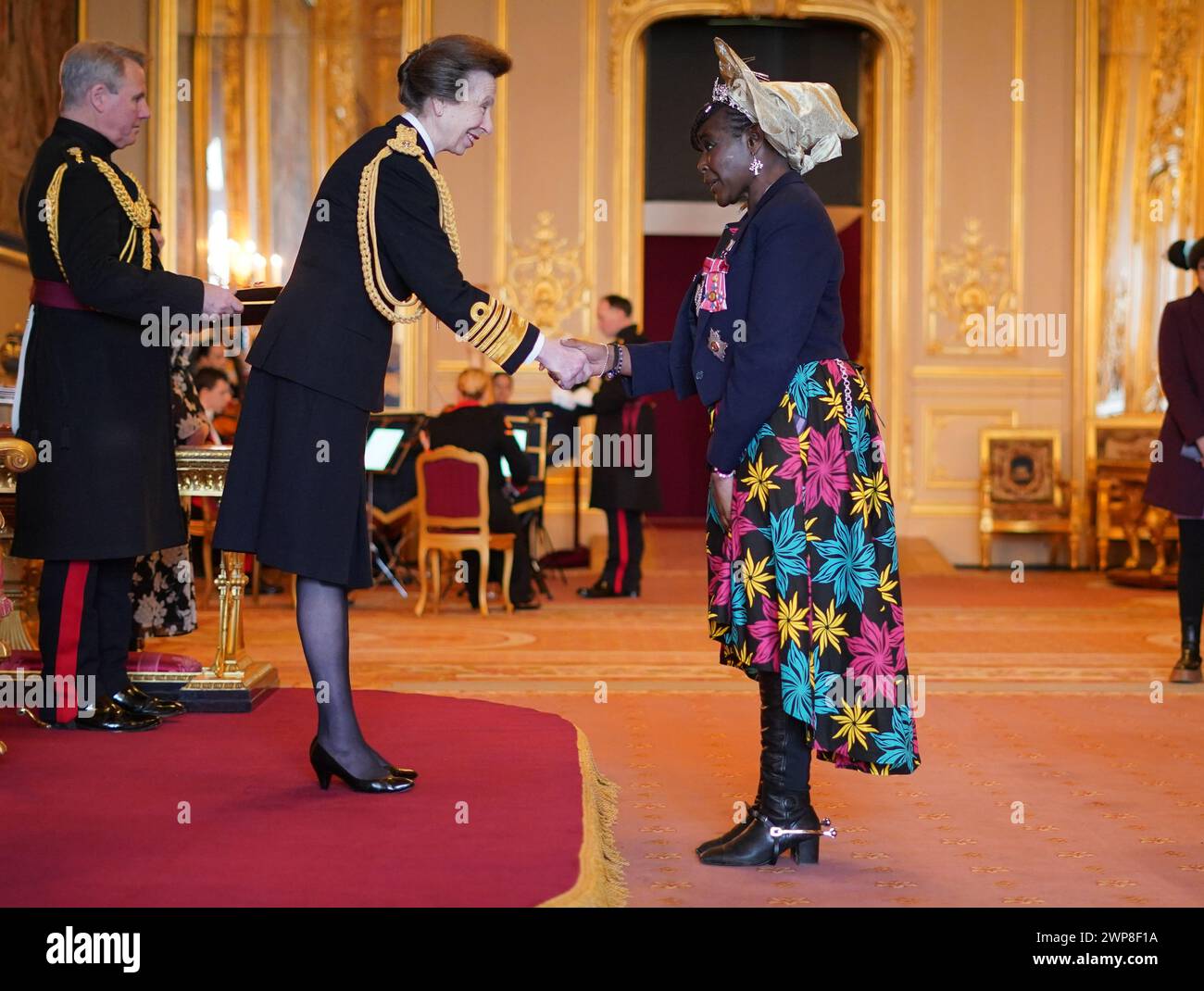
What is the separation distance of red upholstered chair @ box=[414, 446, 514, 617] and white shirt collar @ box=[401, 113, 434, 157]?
170 inches

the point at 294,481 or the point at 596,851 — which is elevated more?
the point at 294,481

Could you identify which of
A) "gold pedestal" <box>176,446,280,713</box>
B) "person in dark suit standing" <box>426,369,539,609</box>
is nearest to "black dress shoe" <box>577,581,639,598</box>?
"person in dark suit standing" <box>426,369,539,609</box>

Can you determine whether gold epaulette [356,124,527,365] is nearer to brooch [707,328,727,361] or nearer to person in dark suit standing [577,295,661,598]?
brooch [707,328,727,361]

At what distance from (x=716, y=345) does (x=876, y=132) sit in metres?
8.63

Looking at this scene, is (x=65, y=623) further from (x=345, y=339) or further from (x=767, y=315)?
(x=767, y=315)

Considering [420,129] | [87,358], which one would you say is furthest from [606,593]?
[420,129]

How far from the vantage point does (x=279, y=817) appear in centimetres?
289

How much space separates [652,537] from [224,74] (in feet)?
16.0

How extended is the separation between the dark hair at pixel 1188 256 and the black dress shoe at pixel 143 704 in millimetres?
3821

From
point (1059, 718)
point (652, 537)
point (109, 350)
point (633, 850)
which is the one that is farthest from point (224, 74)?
point (633, 850)

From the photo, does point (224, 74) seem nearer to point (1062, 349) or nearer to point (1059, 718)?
point (1062, 349)

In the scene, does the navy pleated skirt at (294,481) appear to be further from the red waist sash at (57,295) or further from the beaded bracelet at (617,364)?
the red waist sash at (57,295)

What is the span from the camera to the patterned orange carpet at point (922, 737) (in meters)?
2.89

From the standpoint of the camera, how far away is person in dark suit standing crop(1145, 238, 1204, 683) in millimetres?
5230
